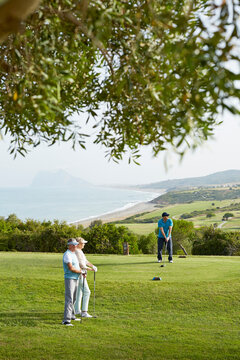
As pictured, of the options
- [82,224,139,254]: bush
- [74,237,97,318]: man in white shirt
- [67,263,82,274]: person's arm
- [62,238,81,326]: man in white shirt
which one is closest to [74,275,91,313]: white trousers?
[74,237,97,318]: man in white shirt

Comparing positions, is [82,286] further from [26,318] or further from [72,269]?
[26,318]

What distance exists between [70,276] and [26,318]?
2.27 m

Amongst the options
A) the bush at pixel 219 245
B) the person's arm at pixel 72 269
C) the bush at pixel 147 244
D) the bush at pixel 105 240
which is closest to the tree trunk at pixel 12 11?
the person's arm at pixel 72 269

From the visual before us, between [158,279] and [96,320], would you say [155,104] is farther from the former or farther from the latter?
[158,279]

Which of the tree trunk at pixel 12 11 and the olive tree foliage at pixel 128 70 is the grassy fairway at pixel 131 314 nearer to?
the olive tree foliage at pixel 128 70

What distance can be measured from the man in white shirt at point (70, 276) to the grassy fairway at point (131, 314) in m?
0.38

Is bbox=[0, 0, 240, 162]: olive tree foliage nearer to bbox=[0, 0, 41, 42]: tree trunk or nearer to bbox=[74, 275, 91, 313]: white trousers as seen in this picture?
bbox=[0, 0, 41, 42]: tree trunk

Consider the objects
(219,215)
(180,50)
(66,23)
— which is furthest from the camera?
(219,215)

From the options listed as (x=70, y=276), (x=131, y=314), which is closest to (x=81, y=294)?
(x=70, y=276)

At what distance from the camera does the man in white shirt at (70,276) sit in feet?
32.3

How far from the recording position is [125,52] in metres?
6.16

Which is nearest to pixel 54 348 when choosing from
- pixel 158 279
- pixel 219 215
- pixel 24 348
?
pixel 24 348

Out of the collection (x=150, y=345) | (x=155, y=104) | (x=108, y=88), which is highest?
(x=108, y=88)

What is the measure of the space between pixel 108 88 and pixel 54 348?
5719 millimetres
